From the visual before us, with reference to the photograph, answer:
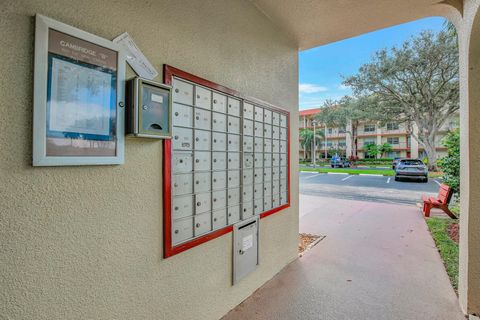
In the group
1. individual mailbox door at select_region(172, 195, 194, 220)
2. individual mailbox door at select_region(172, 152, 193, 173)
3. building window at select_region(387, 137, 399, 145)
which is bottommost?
individual mailbox door at select_region(172, 195, 194, 220)

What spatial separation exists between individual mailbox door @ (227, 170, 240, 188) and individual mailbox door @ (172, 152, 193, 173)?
40 centimetres

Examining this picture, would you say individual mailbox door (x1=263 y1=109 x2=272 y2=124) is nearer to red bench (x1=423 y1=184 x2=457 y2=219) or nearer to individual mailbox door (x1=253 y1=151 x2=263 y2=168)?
individual mailbox door (x1=253 y1=151 x2=263 y2=168)

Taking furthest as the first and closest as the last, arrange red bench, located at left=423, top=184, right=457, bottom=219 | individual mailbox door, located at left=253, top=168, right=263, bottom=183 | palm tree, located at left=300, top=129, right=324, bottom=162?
1. palm tree, located at left=300, top=129, right=324, bottom=162
2. red bench, located at left=423, top=184, right=457, bottom=219
3. individual mailbox door, located at left=253, top=168, right=263, bottom=183

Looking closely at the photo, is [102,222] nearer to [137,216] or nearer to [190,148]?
[137,216]

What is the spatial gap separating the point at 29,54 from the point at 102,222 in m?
0.72

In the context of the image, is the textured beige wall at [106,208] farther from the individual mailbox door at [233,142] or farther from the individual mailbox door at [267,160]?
the individual mailbox door at [267,160]

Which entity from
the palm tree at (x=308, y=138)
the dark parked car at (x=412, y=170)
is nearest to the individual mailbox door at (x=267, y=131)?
the dark parked car at (x=412, y=170)

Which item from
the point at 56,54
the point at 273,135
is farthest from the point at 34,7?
the point at 273,135

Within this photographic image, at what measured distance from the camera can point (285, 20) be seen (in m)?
2.33

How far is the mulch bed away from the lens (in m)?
3.38

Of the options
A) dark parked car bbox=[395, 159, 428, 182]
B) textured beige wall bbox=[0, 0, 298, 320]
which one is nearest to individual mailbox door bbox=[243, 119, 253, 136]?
textured beige wall bbox=[0, 0, 298, 320]

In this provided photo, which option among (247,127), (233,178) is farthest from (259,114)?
(233,178)

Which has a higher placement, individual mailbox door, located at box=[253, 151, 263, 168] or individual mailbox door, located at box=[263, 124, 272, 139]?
individual mailbox door, located at box=[263, 124, 272, 139]

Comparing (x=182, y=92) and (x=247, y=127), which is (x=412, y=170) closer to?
→ (x=247, y=127)
